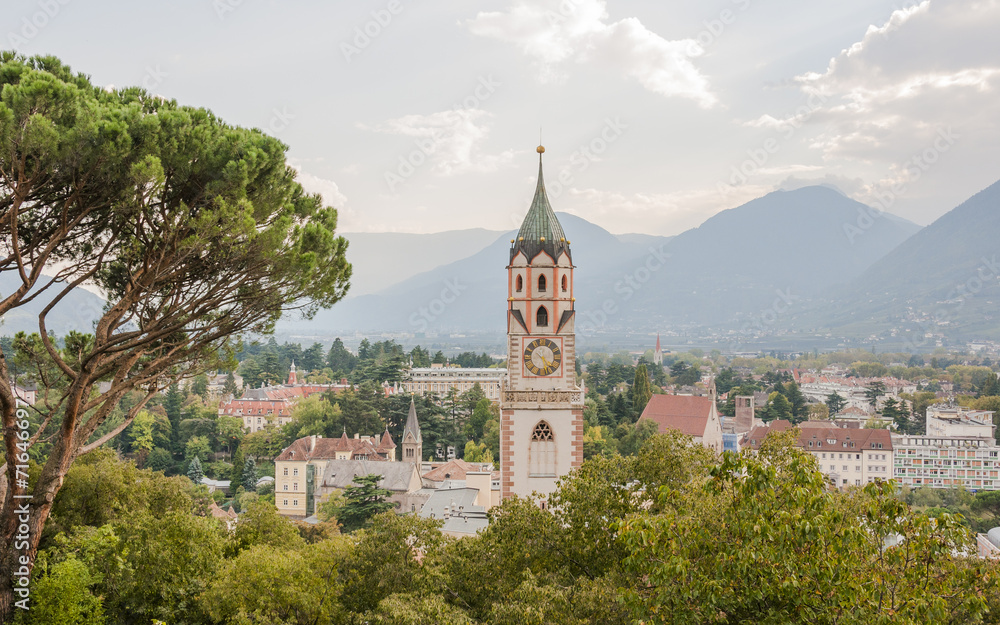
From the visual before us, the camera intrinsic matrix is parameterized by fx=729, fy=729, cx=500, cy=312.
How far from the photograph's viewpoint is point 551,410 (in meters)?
19.4

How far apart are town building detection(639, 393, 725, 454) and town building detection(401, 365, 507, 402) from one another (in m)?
41.8

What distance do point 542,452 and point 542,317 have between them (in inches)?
142

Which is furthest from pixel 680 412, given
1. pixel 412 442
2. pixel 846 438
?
pixel 412 442

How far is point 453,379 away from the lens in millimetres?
97188

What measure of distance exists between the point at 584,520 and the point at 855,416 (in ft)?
240

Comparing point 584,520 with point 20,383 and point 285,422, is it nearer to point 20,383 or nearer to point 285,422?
point 20,383

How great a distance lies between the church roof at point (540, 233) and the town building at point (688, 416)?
113ft

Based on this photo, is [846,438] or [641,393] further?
[641,393]

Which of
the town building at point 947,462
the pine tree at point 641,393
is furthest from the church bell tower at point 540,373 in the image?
the town building at point 947,462

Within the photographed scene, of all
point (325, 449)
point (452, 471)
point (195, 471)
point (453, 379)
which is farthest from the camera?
point (453, 379)

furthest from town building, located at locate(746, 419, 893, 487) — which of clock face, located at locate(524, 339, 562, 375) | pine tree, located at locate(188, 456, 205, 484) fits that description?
pine tree, located at locate(188, 456, 205, 484)

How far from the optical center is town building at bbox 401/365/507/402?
95.6m

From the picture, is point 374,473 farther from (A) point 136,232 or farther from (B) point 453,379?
(B) point 453,379

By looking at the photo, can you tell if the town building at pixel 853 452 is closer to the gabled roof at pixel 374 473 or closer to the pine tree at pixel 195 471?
the gabled roof at pixel 374 473
